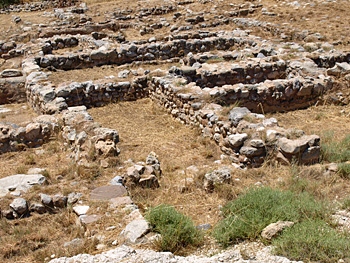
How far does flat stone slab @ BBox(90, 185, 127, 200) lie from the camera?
6142 mm

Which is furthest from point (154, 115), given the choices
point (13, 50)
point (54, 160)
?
point (13, 50)

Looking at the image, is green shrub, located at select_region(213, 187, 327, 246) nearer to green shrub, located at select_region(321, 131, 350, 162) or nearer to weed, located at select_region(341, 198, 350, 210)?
weed, located at select_region(341, 198, 350, 210)

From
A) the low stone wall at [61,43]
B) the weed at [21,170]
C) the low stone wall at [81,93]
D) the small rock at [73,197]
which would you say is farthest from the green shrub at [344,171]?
the low stone wall at [61,43]

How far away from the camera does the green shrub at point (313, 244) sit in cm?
429

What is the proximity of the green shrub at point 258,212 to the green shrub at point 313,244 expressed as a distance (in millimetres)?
325

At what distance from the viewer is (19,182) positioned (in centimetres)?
682

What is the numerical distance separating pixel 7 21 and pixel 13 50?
11.0 meters

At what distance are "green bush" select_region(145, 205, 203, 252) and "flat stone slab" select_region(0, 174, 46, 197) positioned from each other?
7.32 feet

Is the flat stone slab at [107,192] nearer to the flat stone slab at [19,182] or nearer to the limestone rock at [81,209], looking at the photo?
the limestone rock at [81,209]

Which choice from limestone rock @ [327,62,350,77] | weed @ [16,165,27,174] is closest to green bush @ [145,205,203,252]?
weed @ [16,165,27,174]

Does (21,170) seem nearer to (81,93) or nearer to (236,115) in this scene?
(236,115)

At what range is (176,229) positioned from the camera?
496cm

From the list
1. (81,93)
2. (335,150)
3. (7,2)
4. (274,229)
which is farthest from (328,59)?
(7,2)

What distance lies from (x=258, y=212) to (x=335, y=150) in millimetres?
3227
